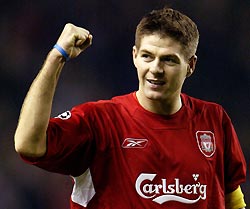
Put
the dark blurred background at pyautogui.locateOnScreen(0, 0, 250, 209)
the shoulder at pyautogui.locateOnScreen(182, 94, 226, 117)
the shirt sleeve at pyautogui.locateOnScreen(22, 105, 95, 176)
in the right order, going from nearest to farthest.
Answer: the shirt sleeve at pyautogui.locateOnScreen(22, 105, 95, 176)
the shoulder at pyautogui.locateOnScreen(182, 94, 226, 117)
the dark blurred background at pyautogui.locateOnScreen(0, 0, 250, 209)

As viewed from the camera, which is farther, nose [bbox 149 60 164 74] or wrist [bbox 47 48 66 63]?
nose [bbox 149 60 164 74]

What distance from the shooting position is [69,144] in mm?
2324

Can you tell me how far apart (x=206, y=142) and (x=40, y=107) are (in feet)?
2.51

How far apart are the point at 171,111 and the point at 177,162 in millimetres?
235

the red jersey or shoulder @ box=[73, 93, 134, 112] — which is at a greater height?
shoulder @ box=[73, 93, 134, 112]

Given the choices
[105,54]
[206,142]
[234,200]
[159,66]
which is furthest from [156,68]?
[105,54]

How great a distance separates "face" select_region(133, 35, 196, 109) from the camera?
248cm

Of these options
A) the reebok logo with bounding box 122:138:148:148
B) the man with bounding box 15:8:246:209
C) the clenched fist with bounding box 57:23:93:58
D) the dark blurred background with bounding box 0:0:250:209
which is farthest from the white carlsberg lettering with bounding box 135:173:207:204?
the dark blurred background with bounding box 0:0:250:209

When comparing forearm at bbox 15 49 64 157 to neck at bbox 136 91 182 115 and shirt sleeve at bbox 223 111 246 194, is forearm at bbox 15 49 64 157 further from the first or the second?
shirt sleeve at bbox 223 111 246 194

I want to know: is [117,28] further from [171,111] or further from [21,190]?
[171,111]

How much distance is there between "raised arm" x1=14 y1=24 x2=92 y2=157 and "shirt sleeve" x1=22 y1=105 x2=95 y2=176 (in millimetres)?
55

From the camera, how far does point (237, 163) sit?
9.09 ft

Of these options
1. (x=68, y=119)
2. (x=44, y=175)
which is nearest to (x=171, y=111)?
(x=68, y=119)

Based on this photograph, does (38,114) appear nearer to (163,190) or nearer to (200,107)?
(163,190)
